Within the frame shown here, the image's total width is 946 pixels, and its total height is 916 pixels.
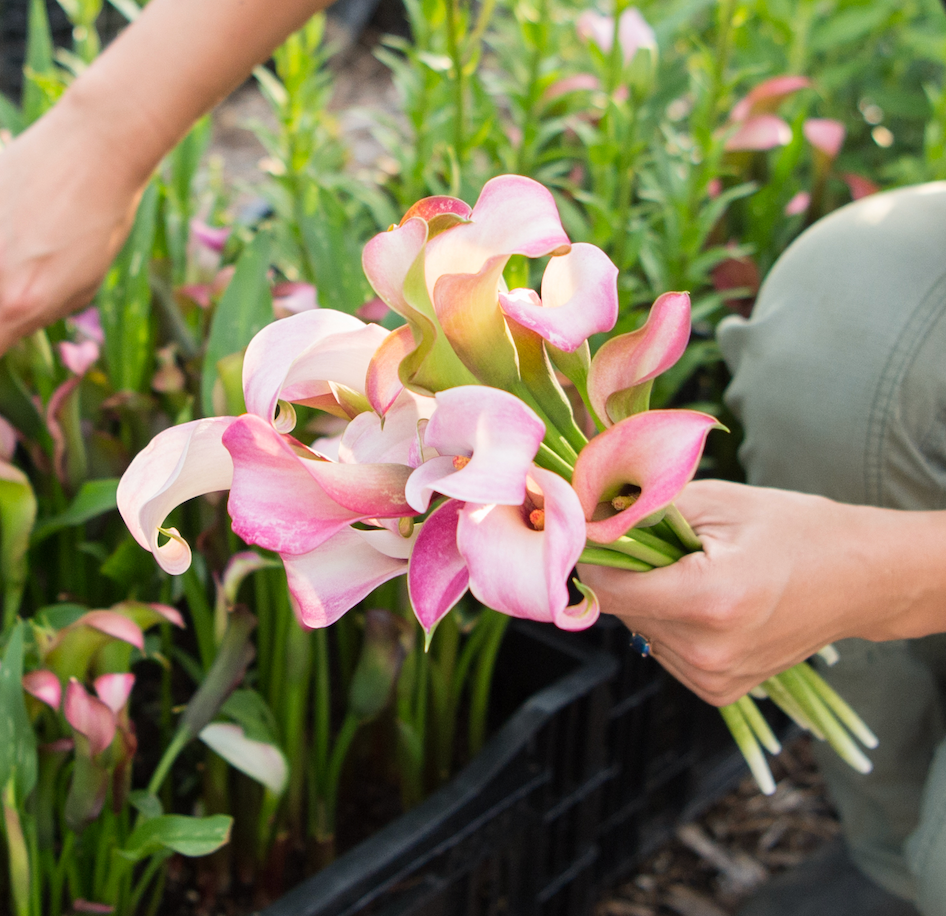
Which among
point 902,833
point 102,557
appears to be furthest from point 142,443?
point 902,833

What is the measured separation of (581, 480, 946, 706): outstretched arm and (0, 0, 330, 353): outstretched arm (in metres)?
0.42

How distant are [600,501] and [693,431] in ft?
0.21

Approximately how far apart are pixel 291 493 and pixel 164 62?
45 centimetres

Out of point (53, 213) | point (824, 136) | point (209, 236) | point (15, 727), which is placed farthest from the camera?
point (824, 136)

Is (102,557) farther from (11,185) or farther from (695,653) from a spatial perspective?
(695,653)

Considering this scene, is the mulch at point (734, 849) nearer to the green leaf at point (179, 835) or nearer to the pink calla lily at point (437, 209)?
the green leaf at point (179, 835)

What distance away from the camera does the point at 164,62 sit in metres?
0.66

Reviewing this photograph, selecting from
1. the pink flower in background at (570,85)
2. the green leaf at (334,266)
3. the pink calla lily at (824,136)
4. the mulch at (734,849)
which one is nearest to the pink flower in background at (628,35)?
the pink flower in background at (570,85)

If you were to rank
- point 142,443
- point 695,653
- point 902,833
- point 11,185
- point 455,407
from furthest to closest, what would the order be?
point 902,833
point 142,443
point 11,185
point 695,653
point 455,407

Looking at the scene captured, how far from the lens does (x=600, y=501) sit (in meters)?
0.40

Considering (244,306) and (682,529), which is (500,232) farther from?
(244,306)

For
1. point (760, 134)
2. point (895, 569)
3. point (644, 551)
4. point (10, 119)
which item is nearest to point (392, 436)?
point (644, 551)

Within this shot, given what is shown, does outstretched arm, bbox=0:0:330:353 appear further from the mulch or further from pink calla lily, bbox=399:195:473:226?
the mulch

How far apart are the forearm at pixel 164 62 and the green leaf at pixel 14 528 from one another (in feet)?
0.78
